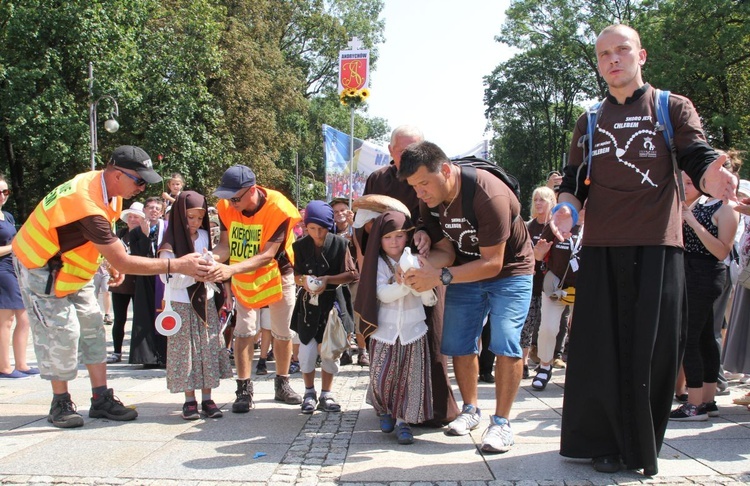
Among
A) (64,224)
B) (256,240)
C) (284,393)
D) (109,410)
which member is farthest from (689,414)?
(64,224)

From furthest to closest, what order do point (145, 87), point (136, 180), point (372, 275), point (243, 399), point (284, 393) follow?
point (145, 87)
point (284, 393)
point (243, 399)
point (136, 180)
point (372, 275)

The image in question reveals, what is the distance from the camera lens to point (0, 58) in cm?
2334

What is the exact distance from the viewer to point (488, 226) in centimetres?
402

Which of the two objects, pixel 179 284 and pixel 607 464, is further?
pixel 179 284

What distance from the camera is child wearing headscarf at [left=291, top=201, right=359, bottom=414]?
215 inches

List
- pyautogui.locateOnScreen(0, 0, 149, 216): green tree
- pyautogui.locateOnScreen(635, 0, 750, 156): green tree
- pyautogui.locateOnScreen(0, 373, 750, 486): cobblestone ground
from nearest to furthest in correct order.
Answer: pyautogui.locateOnScreen(0, 373, 750, 486): cobblestone ground → pyautogui.locateOnScreen(0, 0, 149, 216): green tree → pyautogui.locateOnScreen(635, 0, 750, 156): green tree

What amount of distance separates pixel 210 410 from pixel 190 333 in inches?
25.2

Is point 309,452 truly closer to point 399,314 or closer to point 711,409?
point 399,314

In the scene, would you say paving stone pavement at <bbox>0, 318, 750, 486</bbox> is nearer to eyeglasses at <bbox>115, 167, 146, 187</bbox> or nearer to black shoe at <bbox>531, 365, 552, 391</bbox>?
black shoe at <bbox>531, 365, 552, 391</bbox>

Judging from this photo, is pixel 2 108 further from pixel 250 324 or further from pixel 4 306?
pixel 250 324

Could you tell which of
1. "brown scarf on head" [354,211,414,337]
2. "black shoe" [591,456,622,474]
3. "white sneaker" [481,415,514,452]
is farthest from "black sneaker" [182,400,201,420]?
"black shoe" [591,456,622,474]

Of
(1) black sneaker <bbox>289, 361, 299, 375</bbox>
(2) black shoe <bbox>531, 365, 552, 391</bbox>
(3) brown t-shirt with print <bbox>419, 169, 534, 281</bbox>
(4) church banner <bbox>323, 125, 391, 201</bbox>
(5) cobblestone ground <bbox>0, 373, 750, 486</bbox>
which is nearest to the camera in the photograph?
(5) cobblestone ground <bbox>0, 373, 750, 486</bbox>

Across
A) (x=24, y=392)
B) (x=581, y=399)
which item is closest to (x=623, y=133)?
(x=581, y=399)

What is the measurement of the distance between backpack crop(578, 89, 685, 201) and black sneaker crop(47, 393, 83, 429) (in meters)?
3.94
